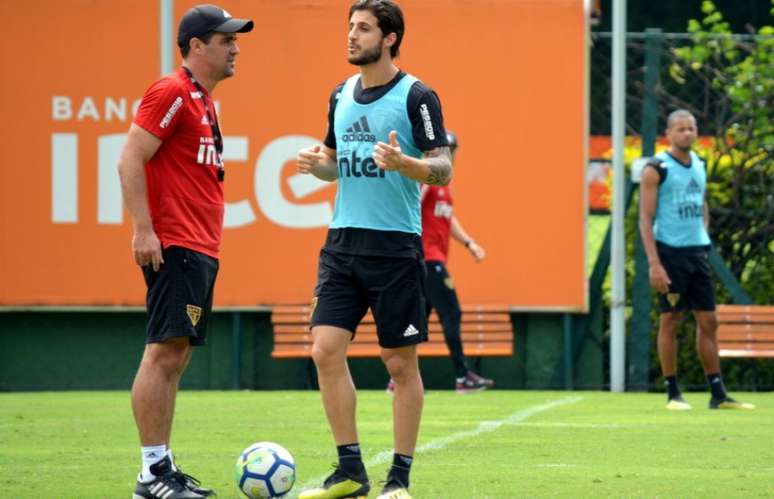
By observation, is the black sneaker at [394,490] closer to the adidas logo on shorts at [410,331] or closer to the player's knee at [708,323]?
the adidas logo on shorts at [410,331]

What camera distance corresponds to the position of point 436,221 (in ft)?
47.6

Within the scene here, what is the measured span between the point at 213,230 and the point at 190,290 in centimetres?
35

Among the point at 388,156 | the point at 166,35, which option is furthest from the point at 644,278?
the point at 388,156

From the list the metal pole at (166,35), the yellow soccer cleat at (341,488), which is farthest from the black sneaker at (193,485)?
the metal pole at (166,35)

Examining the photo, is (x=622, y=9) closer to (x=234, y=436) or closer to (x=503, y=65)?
(x=503, y=65)

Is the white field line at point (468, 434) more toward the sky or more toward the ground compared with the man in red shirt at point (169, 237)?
more toward the ground

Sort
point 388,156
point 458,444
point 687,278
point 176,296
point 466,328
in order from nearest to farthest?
1. point 388,156
2. point 176,296
3. point 458,444
4. point 687,278
5. point 466,328

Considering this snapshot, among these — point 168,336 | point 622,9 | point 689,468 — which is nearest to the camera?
point 168,336

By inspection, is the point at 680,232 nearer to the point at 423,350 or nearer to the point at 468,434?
the point at 468,434

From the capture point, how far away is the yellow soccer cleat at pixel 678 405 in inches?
506

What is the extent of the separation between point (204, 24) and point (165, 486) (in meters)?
2.16

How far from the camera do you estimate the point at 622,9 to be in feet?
50.3

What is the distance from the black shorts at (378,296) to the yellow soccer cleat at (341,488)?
60 centimetres

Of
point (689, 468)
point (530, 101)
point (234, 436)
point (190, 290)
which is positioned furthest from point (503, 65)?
point (190, 290)
